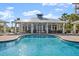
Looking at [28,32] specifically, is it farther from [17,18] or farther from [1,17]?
[1,17]

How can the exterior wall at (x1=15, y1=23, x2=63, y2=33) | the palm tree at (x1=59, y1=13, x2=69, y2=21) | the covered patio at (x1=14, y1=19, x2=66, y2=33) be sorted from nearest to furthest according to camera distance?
the palm tree at (x1=59, y1=13, x2=69, y2=21), the covered patio at (x1=14, y1=19, x2=66, y2=33), the exterior wall at (x1=15, y1=23, x2=63, y2=33)

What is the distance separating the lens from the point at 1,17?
A: 945 centimetres

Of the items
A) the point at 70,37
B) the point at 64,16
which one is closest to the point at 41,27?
the point at 64,16

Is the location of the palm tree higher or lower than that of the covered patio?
higher

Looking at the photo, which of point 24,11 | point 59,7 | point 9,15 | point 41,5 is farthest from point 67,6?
point 9,15

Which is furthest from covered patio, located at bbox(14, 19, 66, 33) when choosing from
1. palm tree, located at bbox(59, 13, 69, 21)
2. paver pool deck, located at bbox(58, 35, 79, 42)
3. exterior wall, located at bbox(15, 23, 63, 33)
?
paver pool deck, located at bbox(58, 35, 79, 42)

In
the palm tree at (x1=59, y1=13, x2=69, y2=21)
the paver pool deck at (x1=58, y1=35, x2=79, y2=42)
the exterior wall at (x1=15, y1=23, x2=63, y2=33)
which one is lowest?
the paver pool deck at (x1=58, y1=35, x2=79, y2=42)

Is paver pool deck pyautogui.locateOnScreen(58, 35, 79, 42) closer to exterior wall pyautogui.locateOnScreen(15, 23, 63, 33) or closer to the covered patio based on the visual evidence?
the covered patio

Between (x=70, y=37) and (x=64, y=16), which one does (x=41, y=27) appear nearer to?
(x=64, y=16)

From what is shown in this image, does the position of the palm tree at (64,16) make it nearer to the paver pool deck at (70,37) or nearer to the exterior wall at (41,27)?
the exterior wall at (41,27)

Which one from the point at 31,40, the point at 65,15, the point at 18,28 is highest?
the point at 65,15

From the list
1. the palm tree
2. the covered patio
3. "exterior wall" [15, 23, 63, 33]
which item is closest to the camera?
the palm tree

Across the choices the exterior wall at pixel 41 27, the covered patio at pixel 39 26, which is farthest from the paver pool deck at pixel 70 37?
the exterior wall at pixel 41 27

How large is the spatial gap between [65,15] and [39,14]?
1336 millimetres
